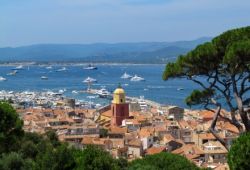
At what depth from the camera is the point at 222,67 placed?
883 cm

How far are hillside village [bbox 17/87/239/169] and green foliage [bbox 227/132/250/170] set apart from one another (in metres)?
12.6

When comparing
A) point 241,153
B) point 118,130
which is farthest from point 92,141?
point 241,153

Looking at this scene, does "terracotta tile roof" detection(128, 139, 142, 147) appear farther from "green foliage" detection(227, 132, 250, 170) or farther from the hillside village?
"green foliage" detection(227, 132, 250, 170)

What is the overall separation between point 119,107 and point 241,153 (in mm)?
30320

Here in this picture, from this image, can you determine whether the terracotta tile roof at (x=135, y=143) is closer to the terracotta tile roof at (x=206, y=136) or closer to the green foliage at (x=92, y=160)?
the terracotta tile roof at (x=206, y=136)

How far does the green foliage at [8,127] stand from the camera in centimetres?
1470

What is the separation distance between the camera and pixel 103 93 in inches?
2975

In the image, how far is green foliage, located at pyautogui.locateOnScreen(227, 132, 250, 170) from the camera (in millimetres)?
7973

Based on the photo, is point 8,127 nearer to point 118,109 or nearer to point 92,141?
point 92,141

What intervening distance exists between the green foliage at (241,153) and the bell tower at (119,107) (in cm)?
2949

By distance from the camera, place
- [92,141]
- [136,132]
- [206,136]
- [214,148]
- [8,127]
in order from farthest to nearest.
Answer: [136,132] → [206,136] → [92,141] → [214,148] → [8,127]

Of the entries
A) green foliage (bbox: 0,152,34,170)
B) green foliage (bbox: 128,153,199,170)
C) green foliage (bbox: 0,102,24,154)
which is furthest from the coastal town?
green foliage (bbox: 0,152,34,170)

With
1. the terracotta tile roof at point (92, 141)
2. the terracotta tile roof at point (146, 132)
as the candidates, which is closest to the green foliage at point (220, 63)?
the terracotta tile roof at point (92, 141)

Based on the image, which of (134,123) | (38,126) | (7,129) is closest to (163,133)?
(134,123)
